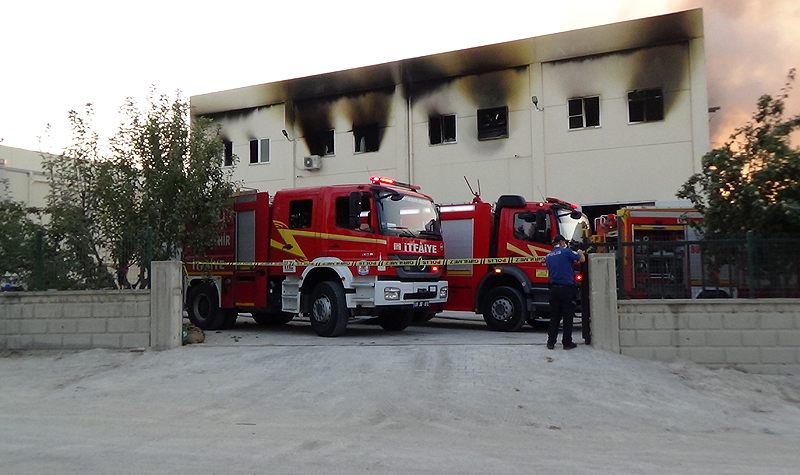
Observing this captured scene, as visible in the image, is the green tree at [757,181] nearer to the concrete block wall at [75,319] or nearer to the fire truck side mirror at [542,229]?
the fire truck side mirror at [542,229]

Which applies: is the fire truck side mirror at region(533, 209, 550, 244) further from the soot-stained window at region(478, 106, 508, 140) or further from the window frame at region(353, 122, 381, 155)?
the window frame at region(353, 122, 381, 155)

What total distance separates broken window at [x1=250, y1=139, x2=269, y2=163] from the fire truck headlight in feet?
61.7

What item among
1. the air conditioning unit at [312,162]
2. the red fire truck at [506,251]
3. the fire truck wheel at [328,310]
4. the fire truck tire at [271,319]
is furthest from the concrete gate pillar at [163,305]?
the air conditioning unit at [312,162]

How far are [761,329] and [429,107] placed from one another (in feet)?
57.0

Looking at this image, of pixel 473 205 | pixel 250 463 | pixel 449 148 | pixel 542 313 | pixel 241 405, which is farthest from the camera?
pixel 449 148

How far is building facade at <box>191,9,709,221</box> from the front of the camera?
69.6 feet

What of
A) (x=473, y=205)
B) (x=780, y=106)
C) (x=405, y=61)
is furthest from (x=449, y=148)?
(x=780, y=106)

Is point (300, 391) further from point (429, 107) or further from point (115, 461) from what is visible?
point (429, 107)

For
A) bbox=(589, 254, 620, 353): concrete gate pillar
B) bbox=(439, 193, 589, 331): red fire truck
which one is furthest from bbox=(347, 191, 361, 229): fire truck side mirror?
bbox=(589, 254, 620, 353): concrete gate pillar

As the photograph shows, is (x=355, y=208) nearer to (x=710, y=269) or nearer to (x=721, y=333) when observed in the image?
(x=710, y=269)

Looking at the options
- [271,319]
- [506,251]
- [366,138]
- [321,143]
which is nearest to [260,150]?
[321,143]

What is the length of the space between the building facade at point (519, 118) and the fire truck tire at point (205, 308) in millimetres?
6038

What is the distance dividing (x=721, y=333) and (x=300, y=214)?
7.58 metres

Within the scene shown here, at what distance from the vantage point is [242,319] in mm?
17375
